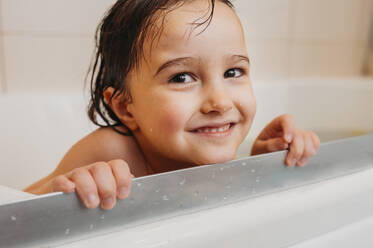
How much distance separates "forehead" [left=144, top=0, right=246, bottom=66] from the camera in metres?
0.59

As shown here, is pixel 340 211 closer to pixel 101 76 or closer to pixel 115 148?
pixel 115 148

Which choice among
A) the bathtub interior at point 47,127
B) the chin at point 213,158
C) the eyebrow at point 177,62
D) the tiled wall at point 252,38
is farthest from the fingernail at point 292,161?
the tiled wall at point 252,38

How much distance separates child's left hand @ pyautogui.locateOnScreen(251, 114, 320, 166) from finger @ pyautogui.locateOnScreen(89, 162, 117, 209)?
249mm

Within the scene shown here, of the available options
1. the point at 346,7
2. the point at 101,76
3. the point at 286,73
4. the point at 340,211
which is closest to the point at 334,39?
the point at 346,7

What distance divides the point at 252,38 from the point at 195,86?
Result: 39.6 inches

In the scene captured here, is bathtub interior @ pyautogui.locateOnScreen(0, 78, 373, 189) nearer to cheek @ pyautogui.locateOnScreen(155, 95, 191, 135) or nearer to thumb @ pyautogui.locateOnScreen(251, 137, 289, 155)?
thumb @ pyautogui.locateOnScreen(251, 137, 289, 155)

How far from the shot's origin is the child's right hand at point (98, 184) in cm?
38

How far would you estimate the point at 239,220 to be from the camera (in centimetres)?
42

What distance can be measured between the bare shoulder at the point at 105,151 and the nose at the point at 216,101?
23 cm

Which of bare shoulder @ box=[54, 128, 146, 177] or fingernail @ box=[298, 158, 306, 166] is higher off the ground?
fingernail @ box=[298, 158, 306, 166]

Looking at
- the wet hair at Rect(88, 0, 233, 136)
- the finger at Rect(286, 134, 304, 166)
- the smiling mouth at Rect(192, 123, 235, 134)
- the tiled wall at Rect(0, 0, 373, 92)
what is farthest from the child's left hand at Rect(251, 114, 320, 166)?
the tiled wall at Rect(0, 0, 373, 92)

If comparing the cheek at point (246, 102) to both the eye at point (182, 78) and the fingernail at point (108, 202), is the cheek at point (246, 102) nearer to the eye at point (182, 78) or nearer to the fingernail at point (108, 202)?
the eye at point (182, 78)

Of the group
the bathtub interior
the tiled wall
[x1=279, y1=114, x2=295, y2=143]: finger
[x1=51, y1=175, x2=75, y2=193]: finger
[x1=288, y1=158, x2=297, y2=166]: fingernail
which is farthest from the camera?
the tiled wall

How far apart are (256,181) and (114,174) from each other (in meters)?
0.18
